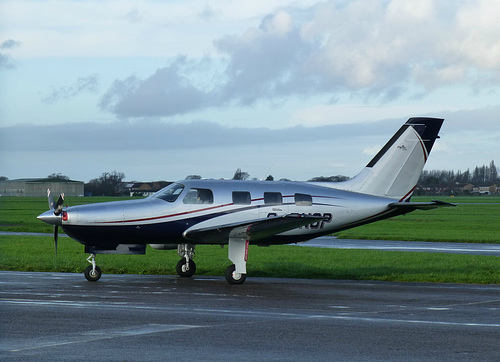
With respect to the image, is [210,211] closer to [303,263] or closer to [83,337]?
[303,263]

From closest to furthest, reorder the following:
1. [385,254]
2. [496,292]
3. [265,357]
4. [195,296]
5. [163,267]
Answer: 1. [265,357]
2. [195,296]
3. [496,292]
4. [163,267]
5. [385,254]

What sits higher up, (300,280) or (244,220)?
(244,220)

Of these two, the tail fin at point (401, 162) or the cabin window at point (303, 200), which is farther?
the tail fin at point (401, 162)

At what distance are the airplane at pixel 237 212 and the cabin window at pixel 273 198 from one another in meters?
0.03

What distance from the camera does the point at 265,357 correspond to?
9773 millimetres

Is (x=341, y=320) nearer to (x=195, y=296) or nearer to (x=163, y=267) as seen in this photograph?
(x=195, y=296)

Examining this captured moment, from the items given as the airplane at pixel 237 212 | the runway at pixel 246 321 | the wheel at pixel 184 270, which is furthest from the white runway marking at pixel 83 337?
the wheel at pixel 184 270

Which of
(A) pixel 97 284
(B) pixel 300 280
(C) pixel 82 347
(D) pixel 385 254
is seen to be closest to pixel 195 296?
(A) pixel 97 284

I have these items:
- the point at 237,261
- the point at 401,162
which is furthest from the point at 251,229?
the point at 401,162

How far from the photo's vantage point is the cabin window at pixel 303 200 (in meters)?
21.5

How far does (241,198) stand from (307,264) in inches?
204

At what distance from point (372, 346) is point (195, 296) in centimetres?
688

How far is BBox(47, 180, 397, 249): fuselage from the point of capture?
20.1 metres

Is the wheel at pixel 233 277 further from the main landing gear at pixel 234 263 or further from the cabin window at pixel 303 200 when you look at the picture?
the cabin window at pixel 303 200
